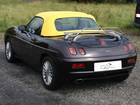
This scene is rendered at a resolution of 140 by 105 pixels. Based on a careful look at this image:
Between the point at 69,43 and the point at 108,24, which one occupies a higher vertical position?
the point at 69,43

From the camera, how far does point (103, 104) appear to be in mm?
6227

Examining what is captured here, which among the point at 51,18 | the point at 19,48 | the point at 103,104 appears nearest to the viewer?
the point at 103,104

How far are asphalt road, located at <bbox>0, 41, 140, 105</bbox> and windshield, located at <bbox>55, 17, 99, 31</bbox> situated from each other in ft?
3.58

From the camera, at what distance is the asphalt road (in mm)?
6367

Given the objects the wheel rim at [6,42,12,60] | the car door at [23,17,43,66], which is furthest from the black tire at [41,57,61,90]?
the wheel rim at [6,42,12,60]

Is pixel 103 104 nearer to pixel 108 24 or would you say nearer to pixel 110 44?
pixel 110 44

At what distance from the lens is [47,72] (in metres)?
7.10

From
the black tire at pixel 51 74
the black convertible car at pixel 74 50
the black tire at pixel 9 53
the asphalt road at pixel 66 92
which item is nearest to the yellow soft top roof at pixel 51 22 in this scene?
the black convertible car at pixel 74 50

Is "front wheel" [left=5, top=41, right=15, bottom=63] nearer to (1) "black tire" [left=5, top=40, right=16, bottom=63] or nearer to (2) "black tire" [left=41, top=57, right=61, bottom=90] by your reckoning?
(1) "black tire" [left=5, top=40, right=16, bottom=63]

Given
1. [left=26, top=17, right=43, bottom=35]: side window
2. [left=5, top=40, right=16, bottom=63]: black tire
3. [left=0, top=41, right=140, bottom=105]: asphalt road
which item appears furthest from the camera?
[left=5, top=40, right=16, bottom=63]: black tire

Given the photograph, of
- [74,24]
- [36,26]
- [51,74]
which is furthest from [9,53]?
[51,74]

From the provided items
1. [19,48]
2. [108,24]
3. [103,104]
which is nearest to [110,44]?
[103,104]

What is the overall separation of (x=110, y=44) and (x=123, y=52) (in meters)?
0.27

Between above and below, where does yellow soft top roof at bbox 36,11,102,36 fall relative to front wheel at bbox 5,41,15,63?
above
